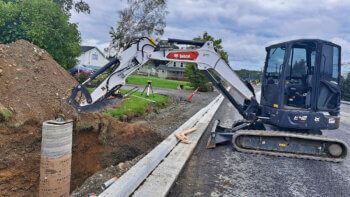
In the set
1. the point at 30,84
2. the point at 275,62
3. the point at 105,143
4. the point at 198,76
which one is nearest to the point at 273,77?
the point at 275,62

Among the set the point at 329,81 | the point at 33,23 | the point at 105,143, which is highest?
the point at 33,23

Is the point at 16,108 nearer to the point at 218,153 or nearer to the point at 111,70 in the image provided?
the point at 111,70

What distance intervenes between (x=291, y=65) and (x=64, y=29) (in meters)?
12.3

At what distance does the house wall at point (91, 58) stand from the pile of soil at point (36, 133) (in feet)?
119

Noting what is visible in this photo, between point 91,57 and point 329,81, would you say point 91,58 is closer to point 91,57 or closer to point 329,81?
point 91,57

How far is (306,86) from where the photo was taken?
19.1ft

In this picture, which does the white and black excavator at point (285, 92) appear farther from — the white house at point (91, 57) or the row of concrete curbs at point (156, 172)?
the white house at point (91, 57)

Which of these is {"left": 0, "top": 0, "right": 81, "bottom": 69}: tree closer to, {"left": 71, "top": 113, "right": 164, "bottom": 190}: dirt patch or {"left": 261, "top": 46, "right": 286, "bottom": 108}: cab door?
{"left": 71, "top": 113, "right": 164, "bottom": 190}: dirt patch

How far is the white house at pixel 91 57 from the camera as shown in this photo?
43.8m

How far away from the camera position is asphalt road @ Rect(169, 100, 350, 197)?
385cm

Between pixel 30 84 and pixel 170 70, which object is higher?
pixel 170 70

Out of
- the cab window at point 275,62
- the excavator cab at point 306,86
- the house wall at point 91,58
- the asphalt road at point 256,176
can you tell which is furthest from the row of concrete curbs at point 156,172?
the house wall at point 91,58

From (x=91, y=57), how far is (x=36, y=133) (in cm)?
4180

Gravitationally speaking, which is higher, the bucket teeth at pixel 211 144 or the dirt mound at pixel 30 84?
the dirt mound at pixel 30 84
